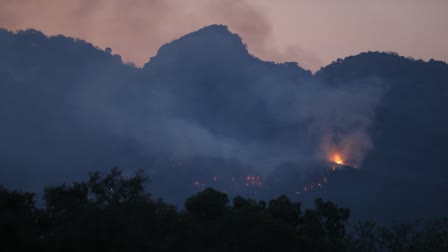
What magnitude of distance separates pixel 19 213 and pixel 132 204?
37.2ft

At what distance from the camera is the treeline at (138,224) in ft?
106

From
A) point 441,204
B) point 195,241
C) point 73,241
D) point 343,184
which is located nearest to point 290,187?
point 343,184

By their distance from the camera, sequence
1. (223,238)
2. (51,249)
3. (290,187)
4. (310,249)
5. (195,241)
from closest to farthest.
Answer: (51,249), (195,241), (223,238), (310,249), (290,187)

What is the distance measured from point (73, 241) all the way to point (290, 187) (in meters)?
165

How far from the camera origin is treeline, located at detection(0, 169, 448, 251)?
32.4 m

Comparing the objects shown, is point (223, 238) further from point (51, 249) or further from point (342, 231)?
point (342, 231)

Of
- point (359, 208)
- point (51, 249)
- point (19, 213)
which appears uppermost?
point (359, 208)

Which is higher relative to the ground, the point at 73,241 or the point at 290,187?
the point at 290,187

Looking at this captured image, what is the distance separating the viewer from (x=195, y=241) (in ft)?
148

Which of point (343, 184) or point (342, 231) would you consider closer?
point (342, 231)

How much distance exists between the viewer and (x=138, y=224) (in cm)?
4306

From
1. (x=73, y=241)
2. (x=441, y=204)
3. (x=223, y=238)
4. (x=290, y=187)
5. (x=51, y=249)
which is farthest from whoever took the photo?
(x=290, y=187)

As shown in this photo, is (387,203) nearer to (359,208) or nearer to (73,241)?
(359,208)

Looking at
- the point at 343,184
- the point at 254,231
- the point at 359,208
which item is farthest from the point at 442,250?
the point at 343,184
